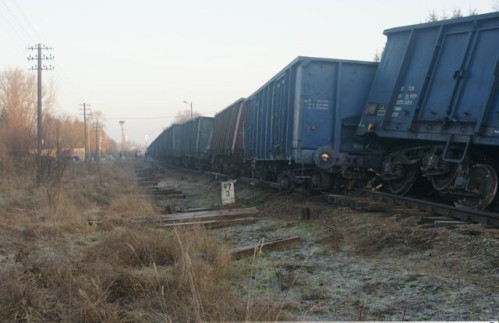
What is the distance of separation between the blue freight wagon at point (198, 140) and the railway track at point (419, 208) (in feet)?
73.2

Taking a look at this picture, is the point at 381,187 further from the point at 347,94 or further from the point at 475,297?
the point at 475,297

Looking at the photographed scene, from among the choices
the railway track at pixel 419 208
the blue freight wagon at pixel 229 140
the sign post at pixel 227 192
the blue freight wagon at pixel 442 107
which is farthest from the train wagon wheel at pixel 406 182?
the blue freight wagon at pixel 229 140

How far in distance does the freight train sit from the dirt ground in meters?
1.83

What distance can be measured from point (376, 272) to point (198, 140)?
3031 cm

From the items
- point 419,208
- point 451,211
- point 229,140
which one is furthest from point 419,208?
point 229,140

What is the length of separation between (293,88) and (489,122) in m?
5.28

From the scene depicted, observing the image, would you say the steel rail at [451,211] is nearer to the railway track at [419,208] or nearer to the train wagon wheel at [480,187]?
the railway track at [419,208]

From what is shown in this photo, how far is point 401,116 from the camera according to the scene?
35.4 feet

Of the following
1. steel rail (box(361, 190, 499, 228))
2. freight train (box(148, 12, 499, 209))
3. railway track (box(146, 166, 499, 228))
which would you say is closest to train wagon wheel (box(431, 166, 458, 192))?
freight train (box(148, 12, 499, 209))

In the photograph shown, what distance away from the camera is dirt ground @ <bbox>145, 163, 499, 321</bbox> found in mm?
4656

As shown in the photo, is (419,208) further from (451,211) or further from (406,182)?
(406,182)

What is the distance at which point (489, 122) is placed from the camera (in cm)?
861

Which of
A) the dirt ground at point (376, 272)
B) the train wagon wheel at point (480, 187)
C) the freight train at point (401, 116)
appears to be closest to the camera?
the dirt ground at point (376, 272)

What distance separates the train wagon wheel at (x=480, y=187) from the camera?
858 centimetres
